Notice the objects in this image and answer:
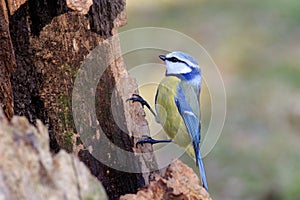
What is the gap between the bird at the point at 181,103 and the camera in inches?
113

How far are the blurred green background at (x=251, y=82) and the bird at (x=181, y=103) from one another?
1981mm

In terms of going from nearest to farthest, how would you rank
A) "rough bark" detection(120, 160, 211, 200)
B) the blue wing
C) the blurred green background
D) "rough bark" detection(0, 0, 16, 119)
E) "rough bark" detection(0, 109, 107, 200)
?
"rough bark" detection(0, 109, 107, 200) → "rough bark" detection(120, 160, 211, 200) → "rough bark" detection(0, 0, 16, 119) → the blue wing → the blurred green background

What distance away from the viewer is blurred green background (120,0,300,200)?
5.06 metres

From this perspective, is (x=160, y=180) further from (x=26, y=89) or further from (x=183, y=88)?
(x=183, y=88)

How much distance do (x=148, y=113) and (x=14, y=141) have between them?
1629 mm

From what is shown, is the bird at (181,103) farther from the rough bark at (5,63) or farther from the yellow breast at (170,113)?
the rough bark at (5,63)

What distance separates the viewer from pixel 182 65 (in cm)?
290

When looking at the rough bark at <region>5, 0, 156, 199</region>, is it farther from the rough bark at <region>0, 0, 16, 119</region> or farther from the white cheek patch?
the white cheek patch

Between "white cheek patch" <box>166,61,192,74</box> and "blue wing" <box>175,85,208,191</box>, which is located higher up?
"white cheek patch" <box>166,61,192,74</box>

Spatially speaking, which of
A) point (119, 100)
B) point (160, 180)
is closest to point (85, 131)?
point (119, 100)

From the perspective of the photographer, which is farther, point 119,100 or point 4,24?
point 119,100

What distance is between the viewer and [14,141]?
5.36 ft

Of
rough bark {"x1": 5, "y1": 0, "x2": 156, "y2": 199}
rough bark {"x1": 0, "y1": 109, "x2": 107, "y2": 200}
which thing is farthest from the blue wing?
rough bark {"x1": 0, "y1": 109, "x2": 107, "y2": 200}

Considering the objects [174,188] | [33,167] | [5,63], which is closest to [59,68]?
[5,63]
